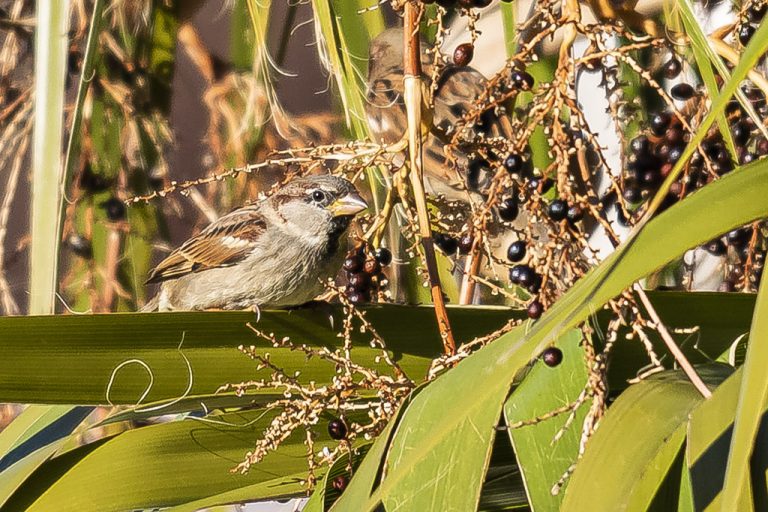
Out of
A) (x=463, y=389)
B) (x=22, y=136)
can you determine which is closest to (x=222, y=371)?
(x=463, y=389)

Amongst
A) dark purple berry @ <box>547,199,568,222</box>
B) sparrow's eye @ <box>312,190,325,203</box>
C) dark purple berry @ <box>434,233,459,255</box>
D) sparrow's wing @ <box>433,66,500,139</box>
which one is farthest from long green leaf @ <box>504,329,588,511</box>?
sparrow's eye @ <box>312,190,325,203</box>

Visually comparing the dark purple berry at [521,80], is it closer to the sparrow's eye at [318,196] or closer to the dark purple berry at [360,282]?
the dark purple berry at [360,282]

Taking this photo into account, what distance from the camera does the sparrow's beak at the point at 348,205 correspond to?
82.4 inches

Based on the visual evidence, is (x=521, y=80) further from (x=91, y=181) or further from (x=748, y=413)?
(x=91, y=181)

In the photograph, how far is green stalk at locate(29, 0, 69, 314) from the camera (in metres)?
1.26

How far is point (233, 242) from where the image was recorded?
2.43 meters

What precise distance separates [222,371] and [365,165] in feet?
1.06

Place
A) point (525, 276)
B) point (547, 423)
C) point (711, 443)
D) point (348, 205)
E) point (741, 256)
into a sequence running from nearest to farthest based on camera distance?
point (711, 443) < point (547, 423) < point (525, 276) < point (741, 256) < point (348, 205)

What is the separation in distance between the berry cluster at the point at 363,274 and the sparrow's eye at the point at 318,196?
79 cm

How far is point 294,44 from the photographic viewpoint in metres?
3.00

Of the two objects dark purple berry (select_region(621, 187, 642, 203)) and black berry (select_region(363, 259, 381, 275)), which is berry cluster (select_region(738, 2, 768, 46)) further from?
black berry (select_region(363, 259, 381, 275))

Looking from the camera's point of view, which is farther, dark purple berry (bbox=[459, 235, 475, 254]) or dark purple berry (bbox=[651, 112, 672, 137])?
dark purple berry (bbox=[651, 112, 672, 137])

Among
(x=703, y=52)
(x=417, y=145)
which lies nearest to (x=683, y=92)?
(x=703, y=52)

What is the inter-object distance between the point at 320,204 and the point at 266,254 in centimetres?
20
